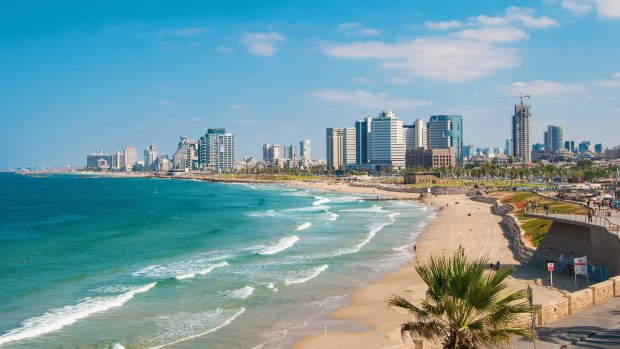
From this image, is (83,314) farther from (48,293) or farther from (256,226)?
(256,226)

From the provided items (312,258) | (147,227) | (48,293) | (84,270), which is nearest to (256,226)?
(147,227)

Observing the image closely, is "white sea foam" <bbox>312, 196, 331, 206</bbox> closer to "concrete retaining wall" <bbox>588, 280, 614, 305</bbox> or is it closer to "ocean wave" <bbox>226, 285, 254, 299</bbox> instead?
"ocean wave" <bbox>226, 285, 254, 299</bbox>

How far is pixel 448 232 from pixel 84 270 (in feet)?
130

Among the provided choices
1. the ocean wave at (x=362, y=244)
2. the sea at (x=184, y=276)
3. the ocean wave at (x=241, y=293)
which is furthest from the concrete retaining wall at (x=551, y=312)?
the ocean wave at (x=362, y=244)

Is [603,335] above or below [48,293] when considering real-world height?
above

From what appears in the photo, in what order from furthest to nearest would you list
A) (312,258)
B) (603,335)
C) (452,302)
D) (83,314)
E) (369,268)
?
(312,258) → (369,268) → (83,314) → (603,335) → (452,302)

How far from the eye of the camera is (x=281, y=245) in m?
54.1

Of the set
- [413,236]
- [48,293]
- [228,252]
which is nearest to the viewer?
[48,293]

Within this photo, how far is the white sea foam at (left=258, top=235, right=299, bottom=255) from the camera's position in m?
50.4

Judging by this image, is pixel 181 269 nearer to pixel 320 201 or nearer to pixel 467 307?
pixel 467 307

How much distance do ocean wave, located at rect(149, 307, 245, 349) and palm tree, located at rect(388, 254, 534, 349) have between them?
607 inches

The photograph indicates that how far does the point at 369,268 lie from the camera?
42.7 m

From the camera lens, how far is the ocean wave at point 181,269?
131 feet

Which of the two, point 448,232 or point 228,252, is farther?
point 448,232
